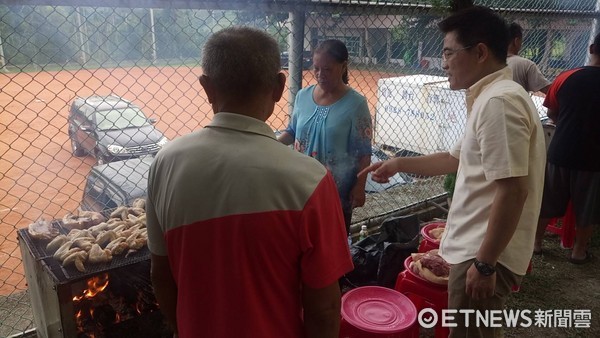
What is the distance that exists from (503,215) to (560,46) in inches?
226

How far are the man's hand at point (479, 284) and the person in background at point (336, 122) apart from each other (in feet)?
3.55

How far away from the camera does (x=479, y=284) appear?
1894mm

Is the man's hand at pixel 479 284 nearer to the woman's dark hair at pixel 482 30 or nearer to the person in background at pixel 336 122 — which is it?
the woman's dark hair at pixel 482 30

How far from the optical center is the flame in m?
2.32

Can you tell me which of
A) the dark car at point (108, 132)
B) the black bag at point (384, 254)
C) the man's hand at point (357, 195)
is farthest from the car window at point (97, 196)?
the man's hand at point (357, 195)

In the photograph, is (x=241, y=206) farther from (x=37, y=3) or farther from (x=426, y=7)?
(x=426, y=7)

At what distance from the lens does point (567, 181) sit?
409cm

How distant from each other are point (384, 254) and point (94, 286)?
1.95 metres

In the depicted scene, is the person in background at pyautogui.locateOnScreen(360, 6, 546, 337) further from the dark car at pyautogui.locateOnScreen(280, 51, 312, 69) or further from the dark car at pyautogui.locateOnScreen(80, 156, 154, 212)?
the dark car at pyautogui.locateOnScreen(80, 156, 154, 212)

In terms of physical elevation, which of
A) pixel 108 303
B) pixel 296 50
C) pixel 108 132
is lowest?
pixel 108 303

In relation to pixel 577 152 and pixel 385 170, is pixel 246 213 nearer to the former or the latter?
pixel 385 170

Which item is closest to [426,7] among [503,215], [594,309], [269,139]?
[503,215]

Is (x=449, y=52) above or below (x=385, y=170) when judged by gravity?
above

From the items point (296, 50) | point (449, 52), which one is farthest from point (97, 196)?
point (449, 52)
